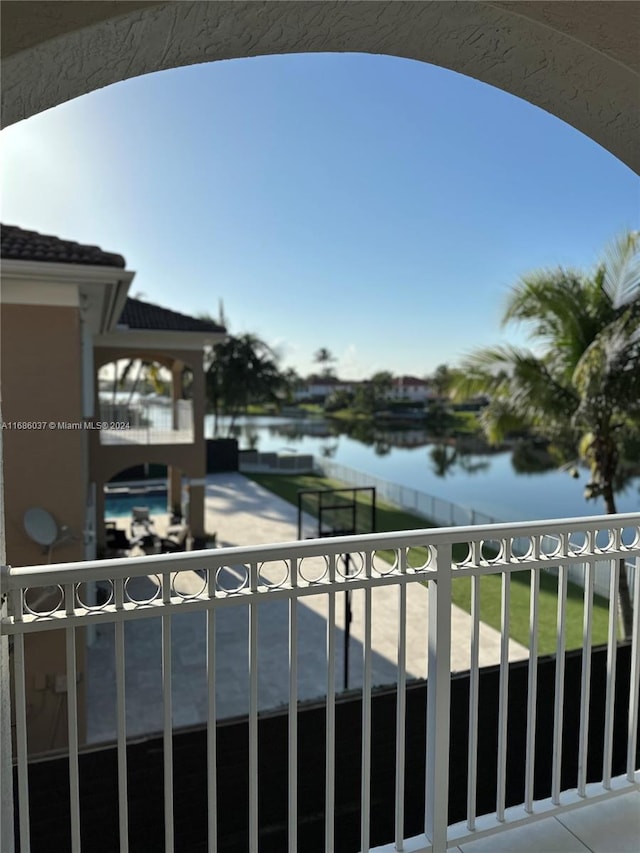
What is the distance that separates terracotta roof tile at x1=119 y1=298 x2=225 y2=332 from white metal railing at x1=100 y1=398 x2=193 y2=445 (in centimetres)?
163

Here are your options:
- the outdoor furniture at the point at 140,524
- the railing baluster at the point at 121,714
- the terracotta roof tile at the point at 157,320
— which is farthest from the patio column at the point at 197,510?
the railing baluster at the point at 121,714

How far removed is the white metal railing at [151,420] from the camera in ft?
34.6

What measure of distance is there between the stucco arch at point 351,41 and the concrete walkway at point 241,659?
5201 mm

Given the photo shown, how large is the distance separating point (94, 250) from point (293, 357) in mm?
24622

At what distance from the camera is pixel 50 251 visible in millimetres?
4926

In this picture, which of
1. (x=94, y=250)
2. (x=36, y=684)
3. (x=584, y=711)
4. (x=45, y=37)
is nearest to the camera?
(x=45, y=37)

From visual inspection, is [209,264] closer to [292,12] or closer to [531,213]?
[531,213]

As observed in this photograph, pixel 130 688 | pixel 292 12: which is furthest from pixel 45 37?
pixel 130 688

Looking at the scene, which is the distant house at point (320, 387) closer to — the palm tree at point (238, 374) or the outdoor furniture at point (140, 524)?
the palm tree at point (238, 374)

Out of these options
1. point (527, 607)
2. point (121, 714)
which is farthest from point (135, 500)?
point (121, 714)

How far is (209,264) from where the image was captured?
2105cm

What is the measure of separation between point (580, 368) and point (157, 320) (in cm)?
822

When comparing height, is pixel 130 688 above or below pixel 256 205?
below

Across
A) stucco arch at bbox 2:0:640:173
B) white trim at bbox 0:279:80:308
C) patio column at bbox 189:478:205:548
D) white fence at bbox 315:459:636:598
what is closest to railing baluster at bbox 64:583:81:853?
stucco arch at bbox 2:0:640:173
